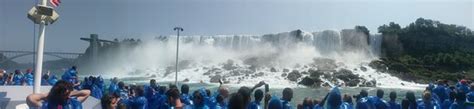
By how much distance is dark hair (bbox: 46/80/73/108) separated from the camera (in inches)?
210

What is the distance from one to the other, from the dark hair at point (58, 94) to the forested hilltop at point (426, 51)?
67966 mm

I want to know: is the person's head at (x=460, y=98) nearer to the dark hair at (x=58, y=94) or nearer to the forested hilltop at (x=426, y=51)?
the dark hair at (x=58, y=94)

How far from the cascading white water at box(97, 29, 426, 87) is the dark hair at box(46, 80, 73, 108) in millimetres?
58568

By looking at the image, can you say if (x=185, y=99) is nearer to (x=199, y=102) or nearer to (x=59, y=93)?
(x=199, y=102)

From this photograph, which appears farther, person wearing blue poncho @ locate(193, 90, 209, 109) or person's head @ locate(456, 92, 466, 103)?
person's head @ locate(456, 92, 466, 103)

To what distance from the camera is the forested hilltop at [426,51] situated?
73100mm

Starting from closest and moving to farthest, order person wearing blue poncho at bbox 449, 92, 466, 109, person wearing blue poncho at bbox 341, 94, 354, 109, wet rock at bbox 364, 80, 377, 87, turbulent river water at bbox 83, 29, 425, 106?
1. person wearing blue poncho at bbox 341, 94, 354, 109
2. person wearing blue poncho at bbox 449, 92, 466, 109
3. wet rock at bbox 364, 80, 377, 87
4. turbulent river water at bbox 83, 29, 425, 106

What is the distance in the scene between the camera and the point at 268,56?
81562 millimetres

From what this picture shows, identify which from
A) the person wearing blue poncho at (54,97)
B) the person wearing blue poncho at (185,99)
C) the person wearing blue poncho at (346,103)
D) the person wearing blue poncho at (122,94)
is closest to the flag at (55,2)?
the person wearing blue poncho at (122,94)

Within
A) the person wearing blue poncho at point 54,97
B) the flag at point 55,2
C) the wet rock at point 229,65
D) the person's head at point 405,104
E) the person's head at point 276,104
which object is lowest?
the wet rock at point 229,65

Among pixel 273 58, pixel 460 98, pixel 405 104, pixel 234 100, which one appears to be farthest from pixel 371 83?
pixel 234 100

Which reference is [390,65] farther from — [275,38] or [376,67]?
[275,38]

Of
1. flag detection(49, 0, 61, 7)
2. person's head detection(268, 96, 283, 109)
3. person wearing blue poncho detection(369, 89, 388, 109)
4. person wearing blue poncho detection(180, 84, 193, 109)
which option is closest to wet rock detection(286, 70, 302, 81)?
flag detection(49, 0, 61, 7)

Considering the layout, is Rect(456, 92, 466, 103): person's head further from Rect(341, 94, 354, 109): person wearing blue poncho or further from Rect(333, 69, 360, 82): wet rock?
Rect(333, 69, 360, 82): wet rock
